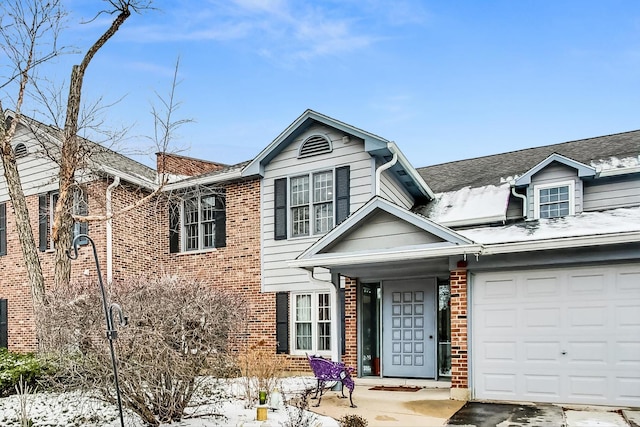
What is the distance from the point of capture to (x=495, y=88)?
1625 centimetres

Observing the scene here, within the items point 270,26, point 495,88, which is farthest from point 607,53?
point 270,26

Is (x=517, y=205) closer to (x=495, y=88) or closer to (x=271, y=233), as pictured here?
(x=495, y=88)

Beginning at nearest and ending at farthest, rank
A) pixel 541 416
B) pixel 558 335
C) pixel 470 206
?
pixel 541 416 < pixel 558 335 < pixel 470 206

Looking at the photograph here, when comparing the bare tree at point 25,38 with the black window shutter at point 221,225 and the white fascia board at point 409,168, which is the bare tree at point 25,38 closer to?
the black window shutter at point 221,225

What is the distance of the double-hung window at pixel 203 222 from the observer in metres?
14.8

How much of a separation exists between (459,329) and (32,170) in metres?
13.7

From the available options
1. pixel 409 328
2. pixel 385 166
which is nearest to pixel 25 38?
Answer: pixel 385 166

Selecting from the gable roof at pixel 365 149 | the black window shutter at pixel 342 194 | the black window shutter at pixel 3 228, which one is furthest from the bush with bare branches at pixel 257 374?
the black window shutter at pixel 3 228

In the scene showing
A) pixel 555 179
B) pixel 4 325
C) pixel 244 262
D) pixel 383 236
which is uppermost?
pixel 555 179

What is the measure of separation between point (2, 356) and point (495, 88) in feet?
46.0

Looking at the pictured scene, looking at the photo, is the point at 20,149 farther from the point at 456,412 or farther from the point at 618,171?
the point at 618,171

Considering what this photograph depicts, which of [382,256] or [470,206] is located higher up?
[470,206]

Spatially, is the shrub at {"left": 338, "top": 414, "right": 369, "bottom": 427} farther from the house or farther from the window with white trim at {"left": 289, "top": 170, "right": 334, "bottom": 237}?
the window with white trim at {"left": 289, "top": 170, "right": 334, "bottom": 237}

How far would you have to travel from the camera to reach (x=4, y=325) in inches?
658
